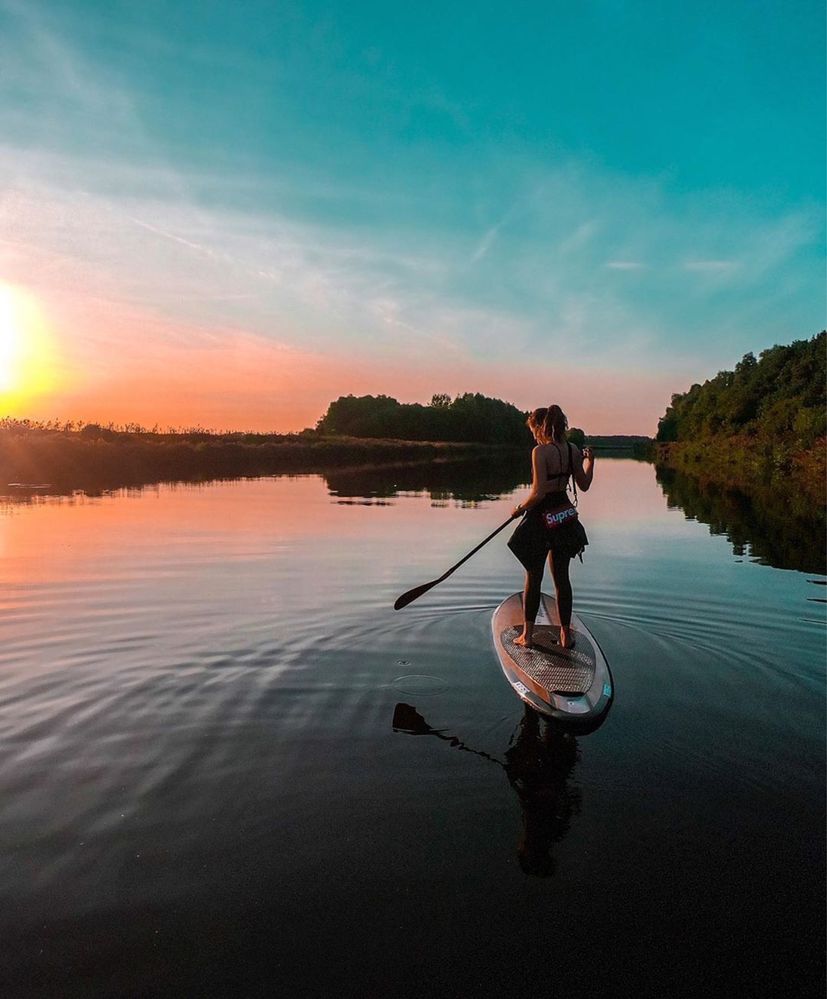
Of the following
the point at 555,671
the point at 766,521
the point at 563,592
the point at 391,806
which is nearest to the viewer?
the point at 391,806

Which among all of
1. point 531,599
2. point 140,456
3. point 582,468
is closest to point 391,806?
point 531,599

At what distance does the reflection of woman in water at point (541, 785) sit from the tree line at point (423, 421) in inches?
4100

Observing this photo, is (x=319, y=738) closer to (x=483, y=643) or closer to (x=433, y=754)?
(x=433, y=754)

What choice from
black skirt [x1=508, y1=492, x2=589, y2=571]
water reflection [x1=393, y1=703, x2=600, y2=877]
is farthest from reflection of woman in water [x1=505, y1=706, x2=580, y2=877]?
black skirt [x1=508, y1=492, x2=589, y2=571]

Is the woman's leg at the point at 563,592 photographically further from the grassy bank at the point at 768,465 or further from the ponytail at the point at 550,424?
the grassy bank at the point at 768,465

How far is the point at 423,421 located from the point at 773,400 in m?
65.2

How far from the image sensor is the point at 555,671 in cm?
643

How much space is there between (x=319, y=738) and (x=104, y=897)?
2144mm

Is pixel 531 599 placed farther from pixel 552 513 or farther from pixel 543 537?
pixel 552 513

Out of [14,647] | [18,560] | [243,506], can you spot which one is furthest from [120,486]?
[14,647]

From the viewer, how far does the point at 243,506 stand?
2314 cm

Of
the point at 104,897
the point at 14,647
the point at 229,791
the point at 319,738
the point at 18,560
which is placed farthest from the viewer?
the point at 18,560

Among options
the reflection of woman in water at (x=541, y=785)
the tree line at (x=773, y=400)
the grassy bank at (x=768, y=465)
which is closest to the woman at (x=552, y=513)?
the reflection of woman in water at (x=541, y=785)

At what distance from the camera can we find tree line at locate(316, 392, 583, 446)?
11938 centimetres
